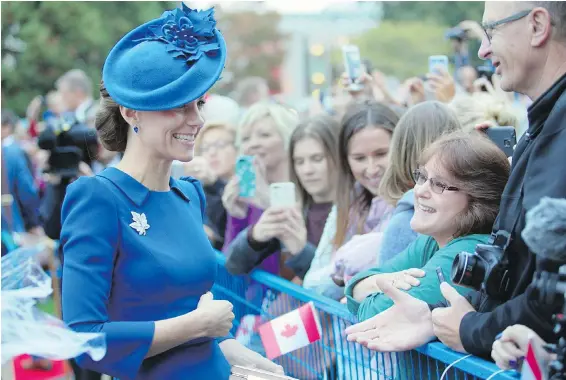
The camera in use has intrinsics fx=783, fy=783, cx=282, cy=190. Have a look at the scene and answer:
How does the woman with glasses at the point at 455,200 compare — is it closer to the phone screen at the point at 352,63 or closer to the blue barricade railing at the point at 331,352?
the blue barricade railing at the point at 331,352

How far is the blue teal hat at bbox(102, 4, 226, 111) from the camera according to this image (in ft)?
8.24

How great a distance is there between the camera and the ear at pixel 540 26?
2.15 m

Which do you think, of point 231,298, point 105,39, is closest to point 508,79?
Result: point 231,298

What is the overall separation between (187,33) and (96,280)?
0.86m

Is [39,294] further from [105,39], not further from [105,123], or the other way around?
[105,39]

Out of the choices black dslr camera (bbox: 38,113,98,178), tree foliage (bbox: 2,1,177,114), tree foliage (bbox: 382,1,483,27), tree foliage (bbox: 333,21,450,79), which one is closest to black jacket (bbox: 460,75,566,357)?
black dslr camera (bbox: 38,113,98,178)

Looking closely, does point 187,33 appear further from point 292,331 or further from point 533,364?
point 533,364

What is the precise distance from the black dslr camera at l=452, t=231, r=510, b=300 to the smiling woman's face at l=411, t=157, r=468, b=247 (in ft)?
1.37

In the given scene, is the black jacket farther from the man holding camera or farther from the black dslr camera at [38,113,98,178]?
the black dslr camera at [38,113,98,178]

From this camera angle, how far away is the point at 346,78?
5.57 meters

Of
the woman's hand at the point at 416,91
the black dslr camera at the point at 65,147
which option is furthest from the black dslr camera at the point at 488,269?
the black dslr camera at the point at 65,147

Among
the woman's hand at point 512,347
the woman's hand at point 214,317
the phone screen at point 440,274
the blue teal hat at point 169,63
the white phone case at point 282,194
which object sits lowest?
the white phone case at point 282,194

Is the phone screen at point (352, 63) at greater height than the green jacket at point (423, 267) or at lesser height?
greater

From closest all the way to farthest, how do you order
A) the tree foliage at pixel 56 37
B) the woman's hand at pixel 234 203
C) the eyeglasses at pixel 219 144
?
1. the woman's hand at pixel 234 203
2. the eyeglasses at pixel 219 144
3. the tree foliage at pixel 56 37
